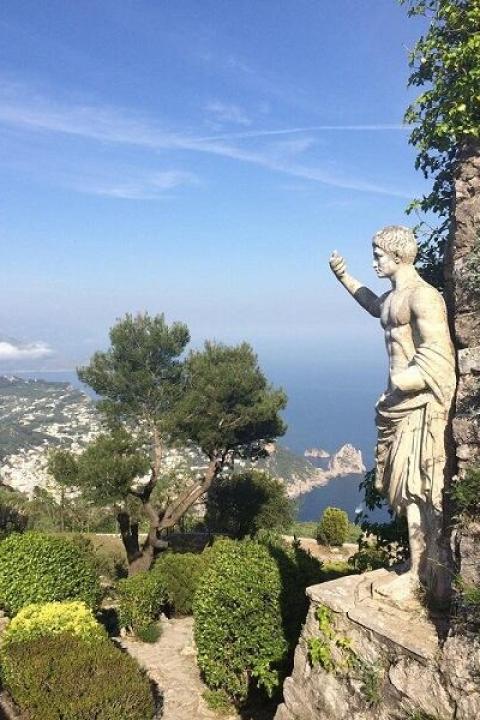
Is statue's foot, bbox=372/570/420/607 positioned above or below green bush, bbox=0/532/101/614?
above

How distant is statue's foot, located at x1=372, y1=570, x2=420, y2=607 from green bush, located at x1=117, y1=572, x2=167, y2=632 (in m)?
6.30

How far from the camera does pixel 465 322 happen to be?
4.43 metres

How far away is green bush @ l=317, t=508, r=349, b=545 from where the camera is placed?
19.1m

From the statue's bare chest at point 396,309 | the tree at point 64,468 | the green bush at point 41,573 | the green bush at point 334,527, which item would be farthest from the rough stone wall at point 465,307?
the green bush at point 334,527

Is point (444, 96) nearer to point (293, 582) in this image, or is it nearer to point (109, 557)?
point (293, 582)

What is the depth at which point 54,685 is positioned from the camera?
6.07 m

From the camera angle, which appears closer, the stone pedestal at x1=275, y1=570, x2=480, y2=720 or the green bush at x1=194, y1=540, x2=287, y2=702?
the stone pedestal at x1=275, y1=570, x2=480, y2=720

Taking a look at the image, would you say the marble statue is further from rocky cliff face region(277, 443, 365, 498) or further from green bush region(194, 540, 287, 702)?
rocky cliff face region(277, 443, 365, 498)

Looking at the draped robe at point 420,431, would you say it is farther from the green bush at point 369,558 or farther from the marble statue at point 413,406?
the green bush at point 369,558

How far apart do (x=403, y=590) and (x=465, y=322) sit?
8.35 ft

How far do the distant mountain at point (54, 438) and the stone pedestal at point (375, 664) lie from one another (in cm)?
4604

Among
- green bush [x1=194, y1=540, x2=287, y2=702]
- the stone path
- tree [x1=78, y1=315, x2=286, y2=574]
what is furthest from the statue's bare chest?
tree [x1=78, y1=315, x2=286, y2=574]

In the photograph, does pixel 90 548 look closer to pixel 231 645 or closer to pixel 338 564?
pixel 338 564

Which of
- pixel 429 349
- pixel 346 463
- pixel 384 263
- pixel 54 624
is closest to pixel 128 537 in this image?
pixel 54 624
